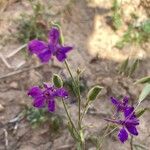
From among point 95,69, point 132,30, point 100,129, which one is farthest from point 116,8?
point 100,129

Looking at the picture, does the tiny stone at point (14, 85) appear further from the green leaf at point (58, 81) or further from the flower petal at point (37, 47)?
the flower petal at point (37, 47)

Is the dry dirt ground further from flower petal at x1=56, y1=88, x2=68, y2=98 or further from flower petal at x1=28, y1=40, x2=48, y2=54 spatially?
flower petal at x1=28, y1=40, x2=48, y2=54

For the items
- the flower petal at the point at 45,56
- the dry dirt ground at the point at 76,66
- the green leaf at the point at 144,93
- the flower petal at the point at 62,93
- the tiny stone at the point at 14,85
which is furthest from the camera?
the tiny stone at the point at 14,85

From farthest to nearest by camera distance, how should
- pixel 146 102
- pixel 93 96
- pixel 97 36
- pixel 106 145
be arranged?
pixel 97 36, pixel 146 102, pixel 106 145, pixel 93 96

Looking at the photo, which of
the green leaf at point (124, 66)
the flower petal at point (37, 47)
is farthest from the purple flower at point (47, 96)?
the green leaf at point (124, 66)

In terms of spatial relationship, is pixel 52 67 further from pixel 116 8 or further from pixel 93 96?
pixel 93 96

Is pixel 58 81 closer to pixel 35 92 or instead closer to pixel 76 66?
pixel 35 92

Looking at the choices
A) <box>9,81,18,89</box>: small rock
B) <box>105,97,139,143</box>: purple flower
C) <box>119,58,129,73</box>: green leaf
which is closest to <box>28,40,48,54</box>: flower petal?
<box>105,97,139,143</box>: purple flower

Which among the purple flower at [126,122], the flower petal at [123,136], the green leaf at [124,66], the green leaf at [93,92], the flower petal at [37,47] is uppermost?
the flower petal at [37,47]

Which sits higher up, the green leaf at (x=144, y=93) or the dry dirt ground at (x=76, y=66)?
the green leaf at (x=144, y=93)
